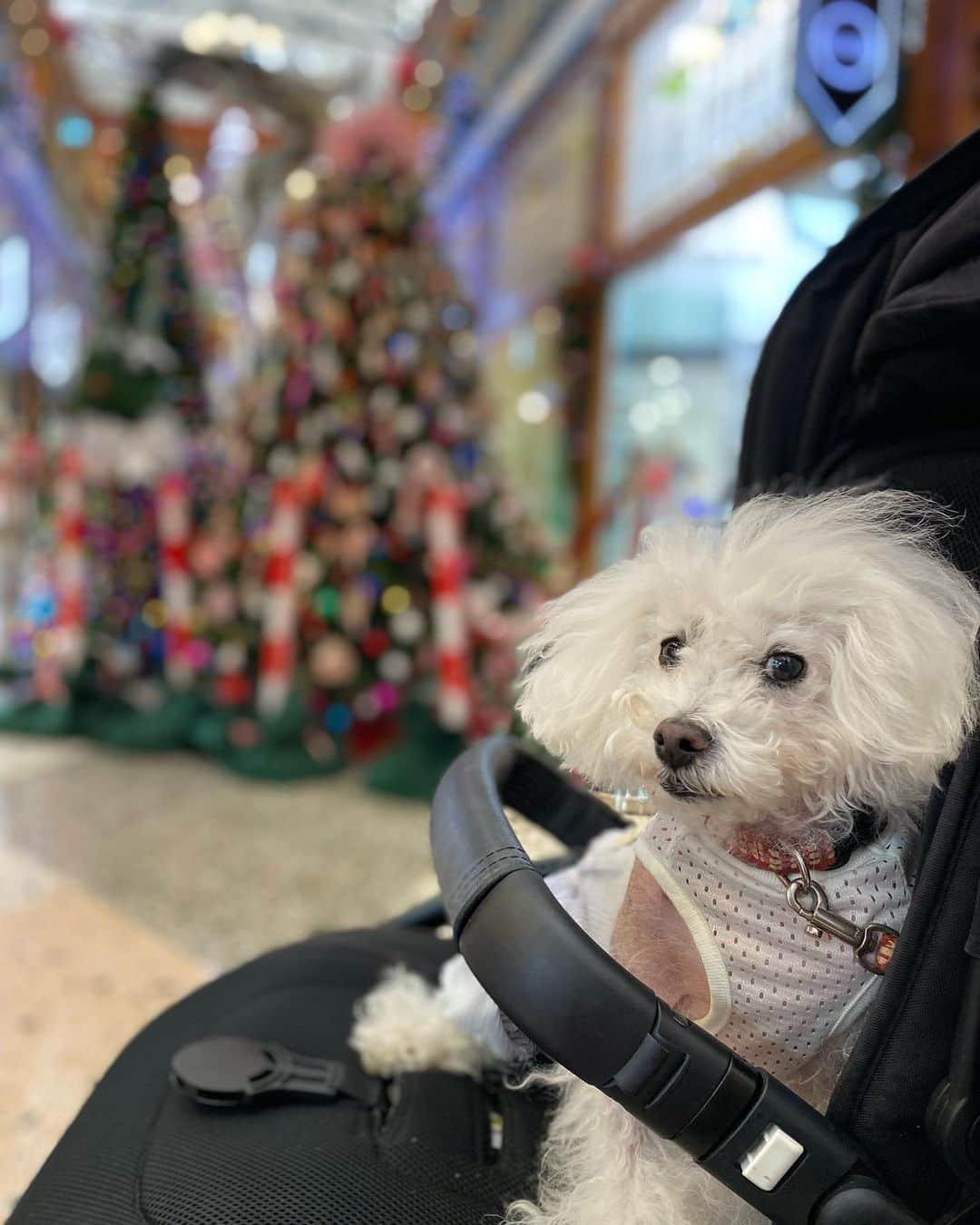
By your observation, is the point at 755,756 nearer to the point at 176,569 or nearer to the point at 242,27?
the point at 176,569

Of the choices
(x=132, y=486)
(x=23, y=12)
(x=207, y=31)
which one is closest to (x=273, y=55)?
(x=207, y=31)

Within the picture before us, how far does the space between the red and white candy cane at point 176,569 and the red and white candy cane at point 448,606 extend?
1195 mm

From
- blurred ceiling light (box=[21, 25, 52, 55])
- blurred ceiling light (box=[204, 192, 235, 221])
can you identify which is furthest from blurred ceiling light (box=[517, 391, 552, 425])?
blurred ceiling light (box=[21, 25, 52, 55])

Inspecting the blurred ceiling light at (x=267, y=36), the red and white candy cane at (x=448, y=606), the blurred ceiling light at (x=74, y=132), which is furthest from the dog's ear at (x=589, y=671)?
the blurred ceiling light at (x=74, y=132)

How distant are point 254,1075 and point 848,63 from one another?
9.92 ft

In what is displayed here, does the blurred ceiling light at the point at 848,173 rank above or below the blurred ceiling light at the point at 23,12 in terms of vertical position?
below

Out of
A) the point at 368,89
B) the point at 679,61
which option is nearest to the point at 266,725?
the point at 679,61

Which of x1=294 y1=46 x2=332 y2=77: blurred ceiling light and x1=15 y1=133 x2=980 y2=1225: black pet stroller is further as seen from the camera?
x1=294 y1=46 x2=332 y2=77: blurred ceiling light

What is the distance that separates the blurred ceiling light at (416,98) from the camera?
3818 millimetres

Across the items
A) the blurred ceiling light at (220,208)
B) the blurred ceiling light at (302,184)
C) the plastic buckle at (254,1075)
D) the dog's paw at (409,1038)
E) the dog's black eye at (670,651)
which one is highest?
the blurred ceiling light at (220,208)

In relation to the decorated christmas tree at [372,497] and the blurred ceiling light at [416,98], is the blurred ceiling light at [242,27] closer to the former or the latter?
the blurred ceiling light at [416,98]

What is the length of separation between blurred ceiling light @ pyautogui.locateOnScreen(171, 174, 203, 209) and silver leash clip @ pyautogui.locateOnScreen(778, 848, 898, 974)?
13.9 feet

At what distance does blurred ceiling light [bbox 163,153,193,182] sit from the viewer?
13.4ft

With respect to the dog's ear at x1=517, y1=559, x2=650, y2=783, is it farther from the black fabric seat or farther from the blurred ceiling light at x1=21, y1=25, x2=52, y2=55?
the blurred ceiling light at x1=21, y1=25, x2=52, y2=55
